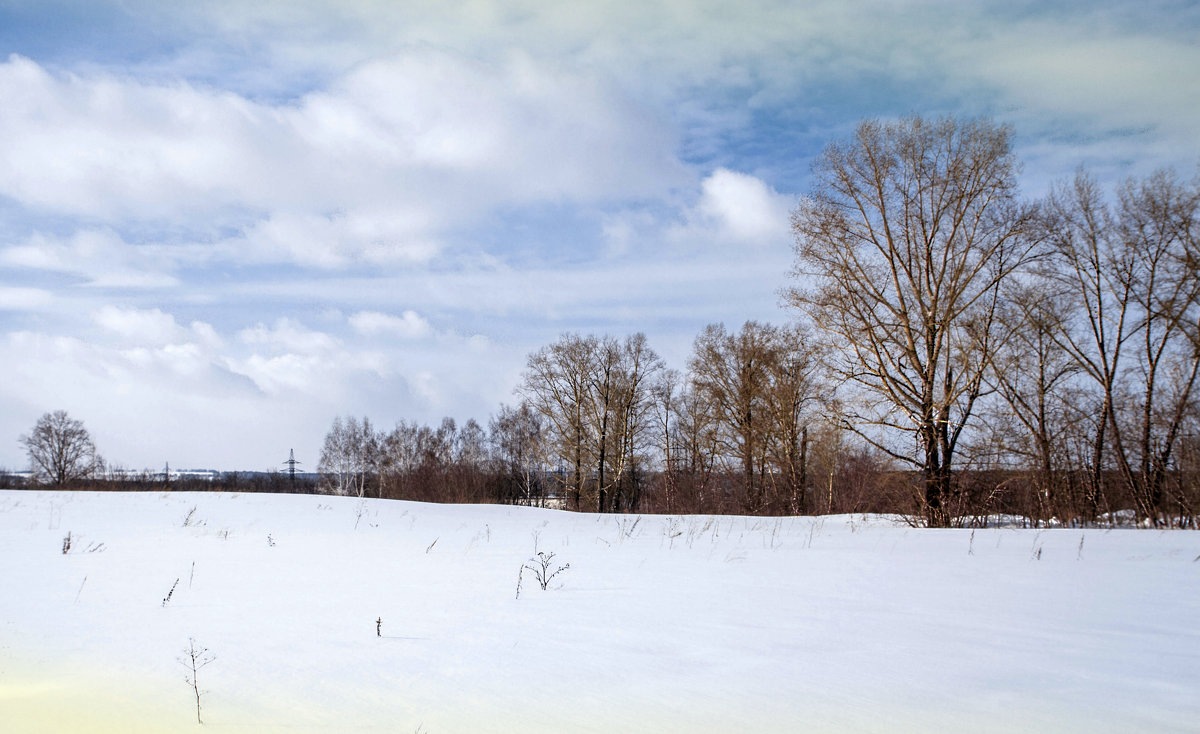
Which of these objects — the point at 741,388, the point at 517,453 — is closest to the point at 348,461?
the point at 517,453

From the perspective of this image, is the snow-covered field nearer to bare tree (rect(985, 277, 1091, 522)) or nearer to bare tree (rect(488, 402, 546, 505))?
bare tree (rect(985, 277, 1091, 522))

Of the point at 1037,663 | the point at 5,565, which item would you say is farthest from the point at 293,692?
the point at 5,565

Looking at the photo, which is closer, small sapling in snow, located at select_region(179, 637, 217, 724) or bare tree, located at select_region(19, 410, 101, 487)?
small sapling in snow, located at select_region(179, 637, 217, 724)

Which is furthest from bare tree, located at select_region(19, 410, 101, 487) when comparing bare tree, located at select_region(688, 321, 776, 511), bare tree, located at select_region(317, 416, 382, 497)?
bare tree, located at select_region(688, 321, 776, 511)

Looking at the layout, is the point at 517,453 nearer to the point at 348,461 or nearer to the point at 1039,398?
the point at 348,461

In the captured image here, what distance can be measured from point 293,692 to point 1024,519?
663 inches

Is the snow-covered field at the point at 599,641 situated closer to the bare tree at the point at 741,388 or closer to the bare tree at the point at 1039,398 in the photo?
the bare tree at the point at 1039,398

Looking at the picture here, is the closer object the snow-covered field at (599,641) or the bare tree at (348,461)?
the snow-covered field at (599,641)

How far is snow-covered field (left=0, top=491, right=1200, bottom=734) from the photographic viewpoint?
315 cm

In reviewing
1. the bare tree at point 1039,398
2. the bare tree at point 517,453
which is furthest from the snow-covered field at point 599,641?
the bare tree at point 517,453

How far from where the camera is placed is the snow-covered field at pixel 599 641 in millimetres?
3152

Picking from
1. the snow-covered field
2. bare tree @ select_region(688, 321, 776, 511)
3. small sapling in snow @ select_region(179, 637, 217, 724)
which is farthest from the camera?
bare tree @ select_region(688, 321, 776, 511)

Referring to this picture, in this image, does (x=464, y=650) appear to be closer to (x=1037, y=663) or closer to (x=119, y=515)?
(x=1037, y=663)

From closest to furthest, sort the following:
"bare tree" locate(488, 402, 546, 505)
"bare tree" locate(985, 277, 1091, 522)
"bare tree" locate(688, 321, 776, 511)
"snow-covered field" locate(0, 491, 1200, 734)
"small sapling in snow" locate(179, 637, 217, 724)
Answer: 1. "snow-covered field" locate(0, 491, 1200, 734)
2. "small sapling in snow" locate(179, 637, 217, 724)
3. "bare tree" locate(985, 277, 1091, 522)
4. "bare tree" locate(688, 321, 776, 511)
5. "bare tree" locate(488, 402, 546, 505)
